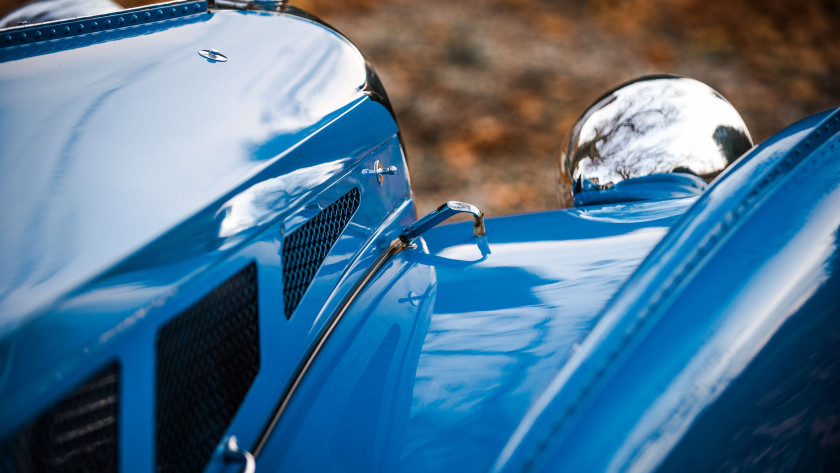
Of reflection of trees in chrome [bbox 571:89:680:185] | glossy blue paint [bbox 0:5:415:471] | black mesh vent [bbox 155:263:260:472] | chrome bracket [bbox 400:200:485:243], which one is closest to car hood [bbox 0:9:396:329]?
glossy blue paint [bbox 0:5:415:471]

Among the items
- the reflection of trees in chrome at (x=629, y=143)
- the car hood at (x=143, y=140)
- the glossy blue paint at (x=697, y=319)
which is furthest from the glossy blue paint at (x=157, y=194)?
the reflection of trees in chrome at (x=629, y=143)

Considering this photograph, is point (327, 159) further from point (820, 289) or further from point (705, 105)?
point (705, 105)

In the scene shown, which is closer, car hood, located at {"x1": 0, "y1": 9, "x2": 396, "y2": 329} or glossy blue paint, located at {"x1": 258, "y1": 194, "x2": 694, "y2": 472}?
car hood, located at {"x1": 0, "y1": 9, "x2": 396, "y2": 329}

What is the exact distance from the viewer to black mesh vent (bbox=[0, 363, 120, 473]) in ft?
2.38

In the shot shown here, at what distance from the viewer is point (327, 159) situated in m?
1.35

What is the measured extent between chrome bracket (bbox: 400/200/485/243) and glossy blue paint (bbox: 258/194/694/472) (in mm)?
48

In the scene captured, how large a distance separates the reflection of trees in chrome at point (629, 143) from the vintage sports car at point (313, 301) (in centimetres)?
70

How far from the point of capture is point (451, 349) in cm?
127

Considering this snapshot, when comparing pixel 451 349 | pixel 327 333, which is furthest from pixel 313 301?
pixel 451 349

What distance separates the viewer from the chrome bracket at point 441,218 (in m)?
1.66

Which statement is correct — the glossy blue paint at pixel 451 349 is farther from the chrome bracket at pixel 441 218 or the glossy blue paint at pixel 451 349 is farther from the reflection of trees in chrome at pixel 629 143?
the reflection of trees in chrome at pixel 629 143

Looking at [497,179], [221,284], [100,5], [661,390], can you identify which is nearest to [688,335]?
[661,390]

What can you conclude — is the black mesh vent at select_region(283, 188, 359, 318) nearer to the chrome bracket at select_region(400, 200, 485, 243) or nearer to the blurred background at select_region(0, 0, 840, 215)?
the chrome bracket at select_region(400, 200, 485, 243)

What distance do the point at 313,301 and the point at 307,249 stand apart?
0.10 metres
